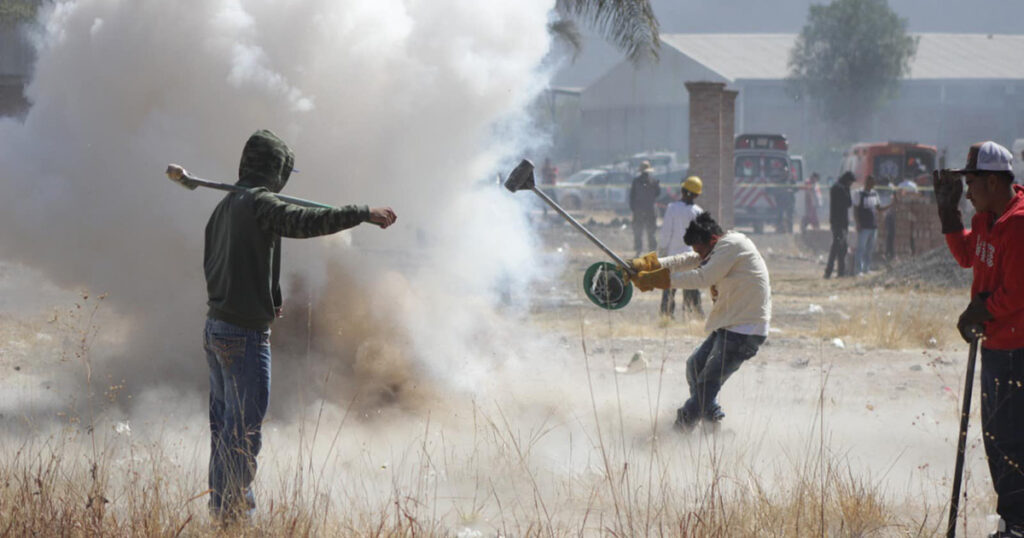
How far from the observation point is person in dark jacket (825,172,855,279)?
15.7 metres

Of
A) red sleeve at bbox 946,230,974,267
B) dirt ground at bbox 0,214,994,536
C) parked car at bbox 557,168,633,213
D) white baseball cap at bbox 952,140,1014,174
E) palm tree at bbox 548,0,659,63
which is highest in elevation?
palm tree at bbox 548,0,659,63

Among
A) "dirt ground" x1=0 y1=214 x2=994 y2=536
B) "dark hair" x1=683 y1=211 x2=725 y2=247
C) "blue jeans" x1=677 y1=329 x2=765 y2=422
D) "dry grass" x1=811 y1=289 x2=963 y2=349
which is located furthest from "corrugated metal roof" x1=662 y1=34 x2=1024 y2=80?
"blue jeans" x1=677 y1=329 x2=765 y2=422

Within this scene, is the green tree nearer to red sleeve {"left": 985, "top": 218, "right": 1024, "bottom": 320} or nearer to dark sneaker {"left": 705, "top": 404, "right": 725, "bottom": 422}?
dark sneaker {"left": 705, "top": 404, "right": 725, "bottom": 422}

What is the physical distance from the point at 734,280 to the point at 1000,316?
5.87 feet

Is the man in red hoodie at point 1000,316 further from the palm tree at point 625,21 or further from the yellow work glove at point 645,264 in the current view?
the palm tree at point 625,21

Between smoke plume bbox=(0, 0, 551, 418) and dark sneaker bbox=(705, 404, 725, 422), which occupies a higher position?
smoke plume bbox=(0, 0, 551, 418)

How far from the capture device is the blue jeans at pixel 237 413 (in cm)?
389

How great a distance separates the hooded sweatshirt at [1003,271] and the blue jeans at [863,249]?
39.1ft

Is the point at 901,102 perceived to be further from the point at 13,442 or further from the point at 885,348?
the point at 13,442

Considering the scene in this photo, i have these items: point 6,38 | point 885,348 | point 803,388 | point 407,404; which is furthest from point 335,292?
point 6,38

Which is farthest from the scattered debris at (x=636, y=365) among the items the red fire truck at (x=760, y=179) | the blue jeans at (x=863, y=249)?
the red fire truck at (x=760, y=179)

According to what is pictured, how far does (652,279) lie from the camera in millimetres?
5512

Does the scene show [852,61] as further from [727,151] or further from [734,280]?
[734,280]

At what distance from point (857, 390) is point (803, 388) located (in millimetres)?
374
